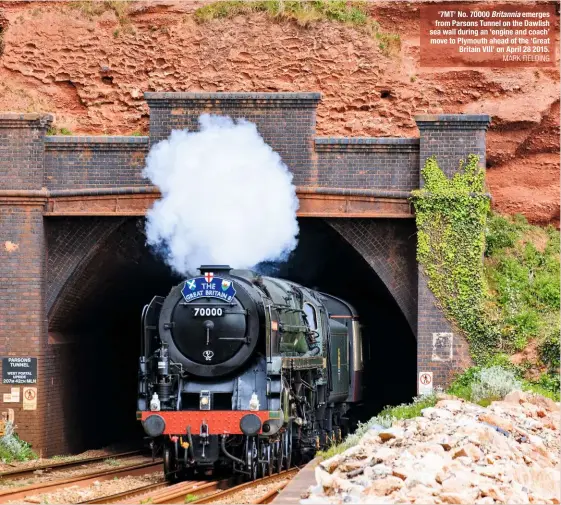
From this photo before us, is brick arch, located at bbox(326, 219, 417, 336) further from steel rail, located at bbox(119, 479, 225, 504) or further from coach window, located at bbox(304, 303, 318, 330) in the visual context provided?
steel rail, located at bbox(119, 479, 225, 504)

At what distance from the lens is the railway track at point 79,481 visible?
45.1ft

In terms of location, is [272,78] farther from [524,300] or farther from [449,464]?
[449,464]

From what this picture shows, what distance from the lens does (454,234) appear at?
18.9m

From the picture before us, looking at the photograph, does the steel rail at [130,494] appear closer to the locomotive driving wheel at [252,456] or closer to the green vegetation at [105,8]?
the locomotive driving wheel at [252,456]

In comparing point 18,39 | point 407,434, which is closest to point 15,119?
point 18,39

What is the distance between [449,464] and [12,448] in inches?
409

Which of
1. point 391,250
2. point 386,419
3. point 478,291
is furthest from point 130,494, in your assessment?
point 478,291

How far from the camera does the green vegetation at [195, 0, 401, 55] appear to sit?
24.5 m

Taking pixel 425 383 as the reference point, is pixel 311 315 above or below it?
above

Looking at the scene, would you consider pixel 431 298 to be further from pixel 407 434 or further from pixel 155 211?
pixel 407 434

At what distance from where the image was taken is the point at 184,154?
18.5 m

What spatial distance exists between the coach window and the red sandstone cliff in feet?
22.6

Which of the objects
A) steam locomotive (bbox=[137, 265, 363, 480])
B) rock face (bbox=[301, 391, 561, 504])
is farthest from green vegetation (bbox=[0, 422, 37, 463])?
rock face (bbox=[301, 391, 561, 504])

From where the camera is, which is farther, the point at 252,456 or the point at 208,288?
the point at 252,456
